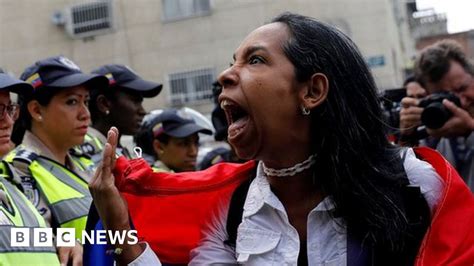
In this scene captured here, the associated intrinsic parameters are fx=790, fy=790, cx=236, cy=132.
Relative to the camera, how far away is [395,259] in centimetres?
198

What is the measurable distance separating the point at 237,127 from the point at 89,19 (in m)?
14.0

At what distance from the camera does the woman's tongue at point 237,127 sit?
6.63ft

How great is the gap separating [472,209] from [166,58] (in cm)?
1303

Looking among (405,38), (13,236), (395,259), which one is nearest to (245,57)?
(395,259)

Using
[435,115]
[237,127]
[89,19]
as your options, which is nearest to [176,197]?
[237,127]

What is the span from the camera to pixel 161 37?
48.4 feet

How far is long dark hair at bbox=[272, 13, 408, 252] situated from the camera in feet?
6.68

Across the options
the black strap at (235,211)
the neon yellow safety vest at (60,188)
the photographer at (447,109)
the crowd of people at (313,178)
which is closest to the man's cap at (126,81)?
the neon yellow safety vest at (60,188)

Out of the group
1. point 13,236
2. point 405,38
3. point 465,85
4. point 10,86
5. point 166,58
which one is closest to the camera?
point 13,236

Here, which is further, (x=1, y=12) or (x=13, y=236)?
(x=1, y=12)

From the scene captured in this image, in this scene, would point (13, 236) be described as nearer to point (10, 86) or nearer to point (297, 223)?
point (10, 86)

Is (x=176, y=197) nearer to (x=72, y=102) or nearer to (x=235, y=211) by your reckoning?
(x=235, y=211)

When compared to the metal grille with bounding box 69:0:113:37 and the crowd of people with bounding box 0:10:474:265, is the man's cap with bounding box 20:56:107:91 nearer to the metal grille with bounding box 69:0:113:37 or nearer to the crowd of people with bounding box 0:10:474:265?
the crowd of people with bounding box 0:10:474:265

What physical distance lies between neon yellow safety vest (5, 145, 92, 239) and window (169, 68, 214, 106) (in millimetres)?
11212
